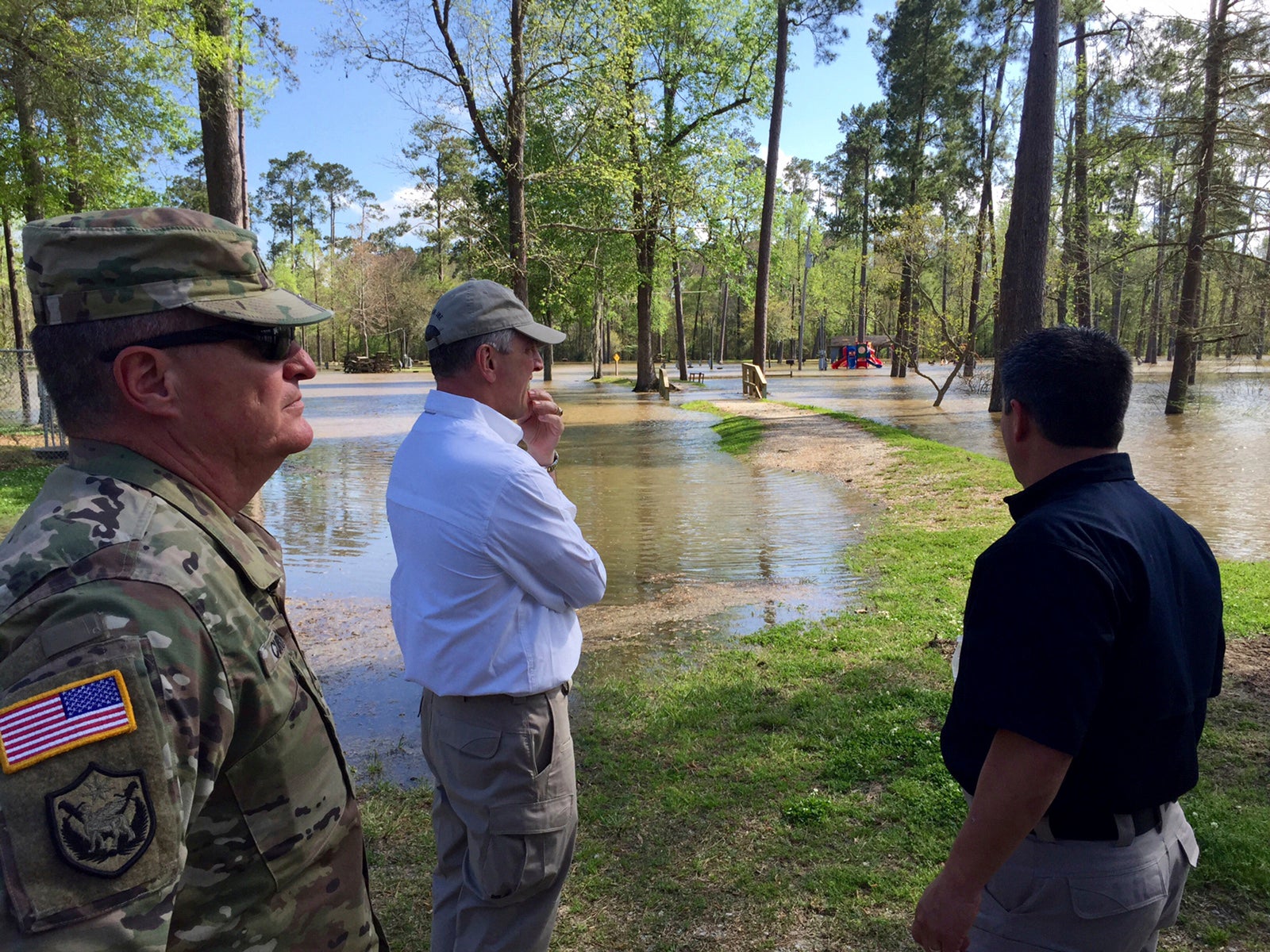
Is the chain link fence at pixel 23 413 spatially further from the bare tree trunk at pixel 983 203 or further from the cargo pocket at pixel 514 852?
the bare tree trunk at pixel 983 203

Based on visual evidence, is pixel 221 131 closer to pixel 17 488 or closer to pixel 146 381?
pixel 17 488

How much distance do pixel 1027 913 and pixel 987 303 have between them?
4066cm

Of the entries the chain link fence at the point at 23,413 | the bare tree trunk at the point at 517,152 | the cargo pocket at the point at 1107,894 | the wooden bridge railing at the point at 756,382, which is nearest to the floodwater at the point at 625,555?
the cargo pocket at the point at 1107,894

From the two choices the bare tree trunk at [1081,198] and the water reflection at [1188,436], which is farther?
the bare tree trunk at [1081,198]

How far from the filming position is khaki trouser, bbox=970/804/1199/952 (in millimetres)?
1859

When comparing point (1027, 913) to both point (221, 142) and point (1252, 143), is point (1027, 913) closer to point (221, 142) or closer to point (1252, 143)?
point (221, 142)

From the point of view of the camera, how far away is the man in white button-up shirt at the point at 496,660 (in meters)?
2.40

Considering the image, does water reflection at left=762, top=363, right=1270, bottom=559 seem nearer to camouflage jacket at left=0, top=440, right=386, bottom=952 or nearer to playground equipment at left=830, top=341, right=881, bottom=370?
camouflage jacket at left=0, top=440, right=386, bottom=952

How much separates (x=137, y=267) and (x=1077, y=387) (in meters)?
1.92

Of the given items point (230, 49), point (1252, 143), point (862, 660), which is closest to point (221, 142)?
point (230, 49)

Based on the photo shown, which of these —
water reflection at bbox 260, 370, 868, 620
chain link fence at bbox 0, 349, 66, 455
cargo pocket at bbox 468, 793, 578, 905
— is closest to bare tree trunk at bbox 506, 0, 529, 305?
water reflection at bbox 260, 370, 868, 620

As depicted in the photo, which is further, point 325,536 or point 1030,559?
point 325,536

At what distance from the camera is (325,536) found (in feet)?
34.6

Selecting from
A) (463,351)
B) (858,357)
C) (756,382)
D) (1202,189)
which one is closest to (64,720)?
(463,351)
